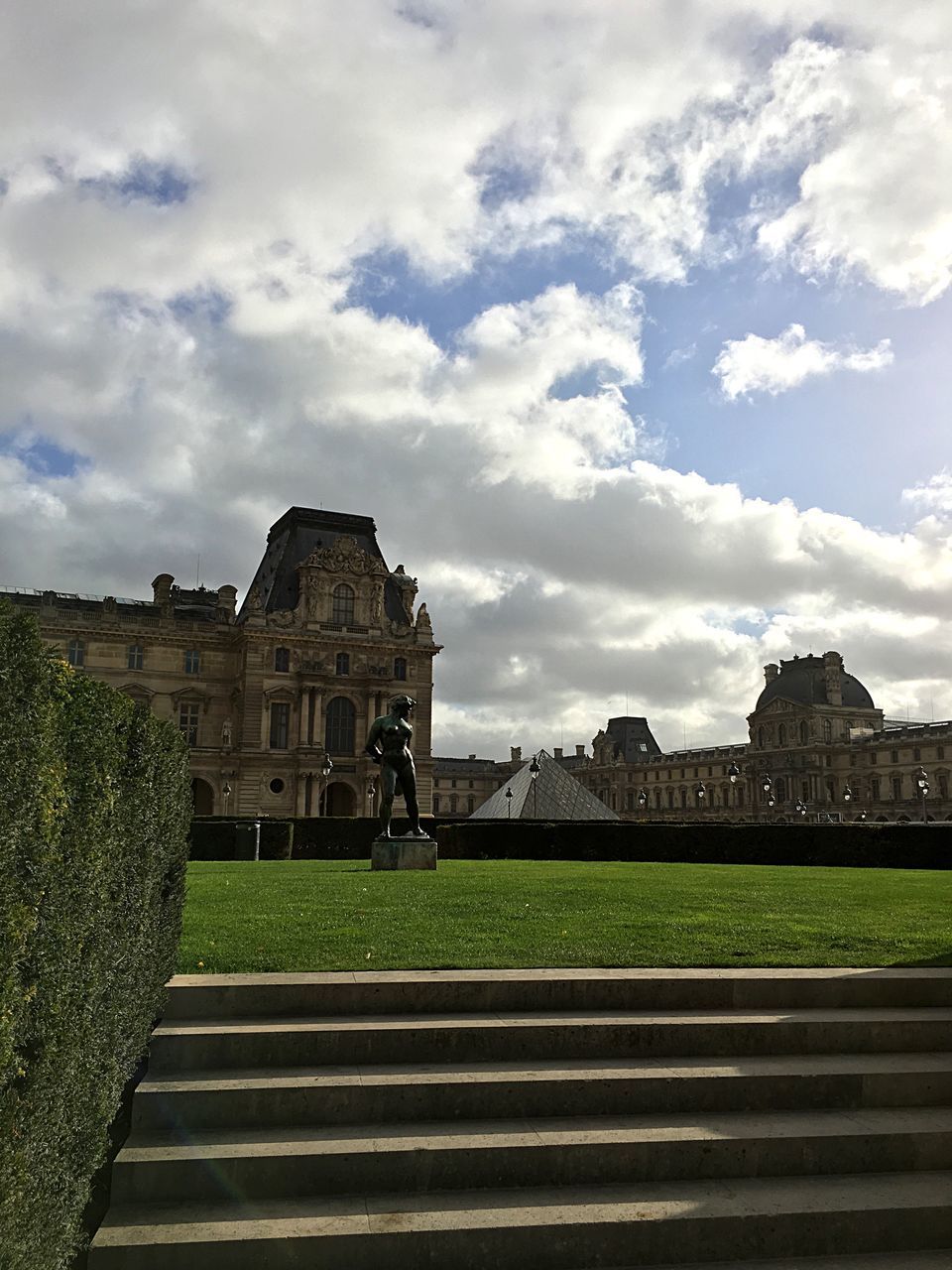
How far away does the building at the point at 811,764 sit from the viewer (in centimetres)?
9731

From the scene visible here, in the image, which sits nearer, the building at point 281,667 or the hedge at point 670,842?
the hedge at point 670,842

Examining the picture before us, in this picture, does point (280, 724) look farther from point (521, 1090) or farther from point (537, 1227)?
point (537, 1227)

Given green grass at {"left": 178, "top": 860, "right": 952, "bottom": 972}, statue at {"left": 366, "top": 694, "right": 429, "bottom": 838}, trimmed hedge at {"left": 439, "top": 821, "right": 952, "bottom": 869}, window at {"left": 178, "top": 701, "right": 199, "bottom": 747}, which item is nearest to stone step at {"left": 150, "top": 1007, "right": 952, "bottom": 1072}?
green grass at {"left": 178, "top": 860, "right": 952, "bottom": 972}

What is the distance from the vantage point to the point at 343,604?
64.1 meters

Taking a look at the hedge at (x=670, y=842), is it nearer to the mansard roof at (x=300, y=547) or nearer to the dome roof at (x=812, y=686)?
the mansard roof at (x=300, y=547)

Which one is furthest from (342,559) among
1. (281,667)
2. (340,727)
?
(340,727)

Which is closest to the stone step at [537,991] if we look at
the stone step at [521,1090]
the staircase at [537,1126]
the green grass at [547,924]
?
the staircase at [537,1126]

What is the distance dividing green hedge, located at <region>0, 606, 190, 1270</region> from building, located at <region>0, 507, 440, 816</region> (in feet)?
167

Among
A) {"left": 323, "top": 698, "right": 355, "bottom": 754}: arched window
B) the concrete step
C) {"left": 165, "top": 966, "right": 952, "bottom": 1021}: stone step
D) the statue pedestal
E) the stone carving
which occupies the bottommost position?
the concrete step

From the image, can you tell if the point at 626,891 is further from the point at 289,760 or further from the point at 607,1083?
the point at 289,760

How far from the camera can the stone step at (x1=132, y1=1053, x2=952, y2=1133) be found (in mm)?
6562

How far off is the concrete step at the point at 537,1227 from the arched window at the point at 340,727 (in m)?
56.1

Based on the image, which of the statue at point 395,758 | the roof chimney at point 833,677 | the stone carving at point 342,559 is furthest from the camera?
the roof chimney at point 833,677

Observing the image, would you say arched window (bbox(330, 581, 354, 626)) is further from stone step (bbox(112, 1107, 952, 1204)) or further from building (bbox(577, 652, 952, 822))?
stone step (bbox(112, 1107, 952, 1204))
